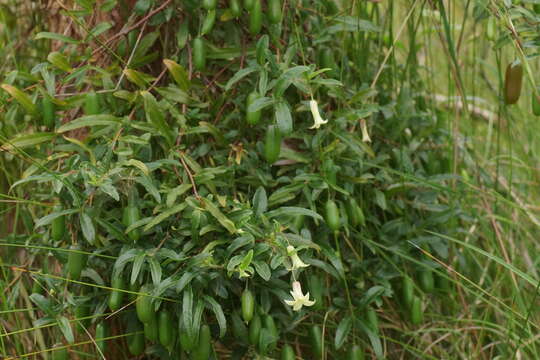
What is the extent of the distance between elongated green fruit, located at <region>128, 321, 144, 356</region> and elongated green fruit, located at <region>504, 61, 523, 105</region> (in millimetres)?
1046

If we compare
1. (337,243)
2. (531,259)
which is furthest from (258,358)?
(531,259)

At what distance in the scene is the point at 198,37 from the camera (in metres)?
1.80

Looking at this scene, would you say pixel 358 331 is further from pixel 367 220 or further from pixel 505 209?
pixel 505 209

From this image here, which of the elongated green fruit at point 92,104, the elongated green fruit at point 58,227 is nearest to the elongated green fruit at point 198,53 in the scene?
the elongated green fruit at point 92,104

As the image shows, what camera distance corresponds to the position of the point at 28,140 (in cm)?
177

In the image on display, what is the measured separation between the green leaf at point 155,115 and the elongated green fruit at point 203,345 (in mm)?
435

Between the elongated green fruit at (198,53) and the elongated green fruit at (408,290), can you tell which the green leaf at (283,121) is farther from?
the elongated green fruit at (408,290)

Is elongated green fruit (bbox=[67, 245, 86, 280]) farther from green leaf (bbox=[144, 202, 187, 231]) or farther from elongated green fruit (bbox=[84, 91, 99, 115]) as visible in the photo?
elongated green fruit (bbox=[84, 91, 99, 115])

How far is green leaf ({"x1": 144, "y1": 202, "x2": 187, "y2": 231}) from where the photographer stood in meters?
1.59

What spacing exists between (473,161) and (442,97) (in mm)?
634

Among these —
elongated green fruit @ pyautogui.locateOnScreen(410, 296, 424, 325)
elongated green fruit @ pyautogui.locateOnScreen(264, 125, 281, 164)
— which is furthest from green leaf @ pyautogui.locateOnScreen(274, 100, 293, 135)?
elongated green fruit @ pyautogui.locateOnScreen(410, 296, 424, 325)

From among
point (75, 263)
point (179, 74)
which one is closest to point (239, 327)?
point (75, 263)

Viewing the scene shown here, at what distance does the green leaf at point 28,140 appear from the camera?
176 centimetres

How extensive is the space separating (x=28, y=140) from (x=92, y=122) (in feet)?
0.57
